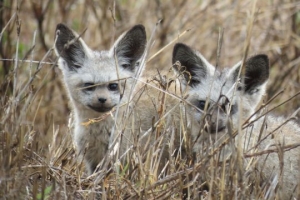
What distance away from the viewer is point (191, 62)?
6812 mm

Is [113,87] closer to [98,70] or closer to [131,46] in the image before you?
[98,70]

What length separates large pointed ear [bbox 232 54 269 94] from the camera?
253 inches

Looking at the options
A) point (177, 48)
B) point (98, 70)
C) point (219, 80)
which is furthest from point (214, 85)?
point (98, 70)

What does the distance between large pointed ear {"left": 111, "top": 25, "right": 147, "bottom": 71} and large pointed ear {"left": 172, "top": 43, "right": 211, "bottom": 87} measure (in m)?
0.38

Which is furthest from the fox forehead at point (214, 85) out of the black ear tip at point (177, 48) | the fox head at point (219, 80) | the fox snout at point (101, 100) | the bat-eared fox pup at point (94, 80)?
the fox snout at point (101, 100)

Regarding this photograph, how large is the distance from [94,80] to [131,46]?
1.55 feet

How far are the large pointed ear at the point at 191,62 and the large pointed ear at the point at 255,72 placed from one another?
344 mm

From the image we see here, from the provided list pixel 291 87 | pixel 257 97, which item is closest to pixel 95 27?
pixel 291 87

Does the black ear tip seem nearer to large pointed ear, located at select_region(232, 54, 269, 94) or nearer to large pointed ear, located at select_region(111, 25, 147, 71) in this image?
large pointed ear, located at select_region(111, 25, 147, 71)

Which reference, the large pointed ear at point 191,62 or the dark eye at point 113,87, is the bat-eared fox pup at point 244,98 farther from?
the dark eye at point 113,87

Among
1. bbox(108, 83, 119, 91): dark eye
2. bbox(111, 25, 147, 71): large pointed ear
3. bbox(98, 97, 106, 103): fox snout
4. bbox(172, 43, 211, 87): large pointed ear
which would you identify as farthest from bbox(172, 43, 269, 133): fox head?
bbox(98, 97, 106, 103): fox snout

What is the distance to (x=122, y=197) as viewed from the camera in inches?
200

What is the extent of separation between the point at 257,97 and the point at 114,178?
1.98 meters

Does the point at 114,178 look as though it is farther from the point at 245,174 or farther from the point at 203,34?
the point at 203,34
